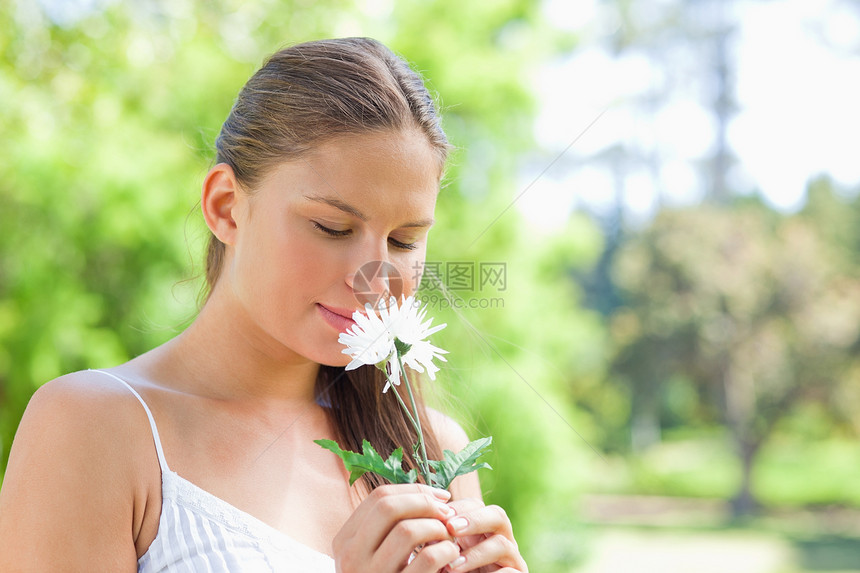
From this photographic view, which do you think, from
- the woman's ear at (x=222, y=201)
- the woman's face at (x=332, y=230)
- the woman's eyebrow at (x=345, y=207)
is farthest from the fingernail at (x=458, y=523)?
the woman's ear at (x=222, y=201)

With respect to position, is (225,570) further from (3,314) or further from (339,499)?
(3,314)

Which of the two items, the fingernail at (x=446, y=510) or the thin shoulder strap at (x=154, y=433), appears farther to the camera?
the thin shoulder strap at (x=154, y=433)

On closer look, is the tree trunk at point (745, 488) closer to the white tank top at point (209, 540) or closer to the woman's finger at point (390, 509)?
the white tank top at point (209, 540)

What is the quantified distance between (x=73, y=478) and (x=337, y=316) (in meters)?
0.46

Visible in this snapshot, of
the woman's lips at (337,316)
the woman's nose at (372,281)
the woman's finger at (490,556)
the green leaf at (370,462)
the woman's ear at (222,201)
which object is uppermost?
the woman's ear at (222,201)

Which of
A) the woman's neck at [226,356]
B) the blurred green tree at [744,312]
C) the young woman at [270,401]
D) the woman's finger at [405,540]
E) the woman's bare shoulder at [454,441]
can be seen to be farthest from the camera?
the blurred green tree at [744,312]

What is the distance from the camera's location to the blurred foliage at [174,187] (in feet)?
15.6

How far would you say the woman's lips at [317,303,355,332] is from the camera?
1.28 meters

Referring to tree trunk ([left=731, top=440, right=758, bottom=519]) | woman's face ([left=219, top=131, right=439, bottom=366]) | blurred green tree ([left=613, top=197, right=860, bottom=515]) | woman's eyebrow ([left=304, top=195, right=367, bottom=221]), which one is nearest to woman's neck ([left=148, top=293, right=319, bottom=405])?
woman's face ([left=219, top=131, right=439, bottom=366])

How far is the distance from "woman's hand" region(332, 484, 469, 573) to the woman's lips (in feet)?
1.14

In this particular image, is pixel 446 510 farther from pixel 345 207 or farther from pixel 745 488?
pixel 745 488

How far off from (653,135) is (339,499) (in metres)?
18.6

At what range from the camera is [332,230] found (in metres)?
1.28

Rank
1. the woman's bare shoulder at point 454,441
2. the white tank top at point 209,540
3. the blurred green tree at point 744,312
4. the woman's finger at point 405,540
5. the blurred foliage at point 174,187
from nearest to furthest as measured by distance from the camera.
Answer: the woman's finger at point 405,540
the white tank top at point 209,540
the woman's bare shoulder at point 454,441
the blurred foliage at point 174,187
the blurred green tree at point 744,312
